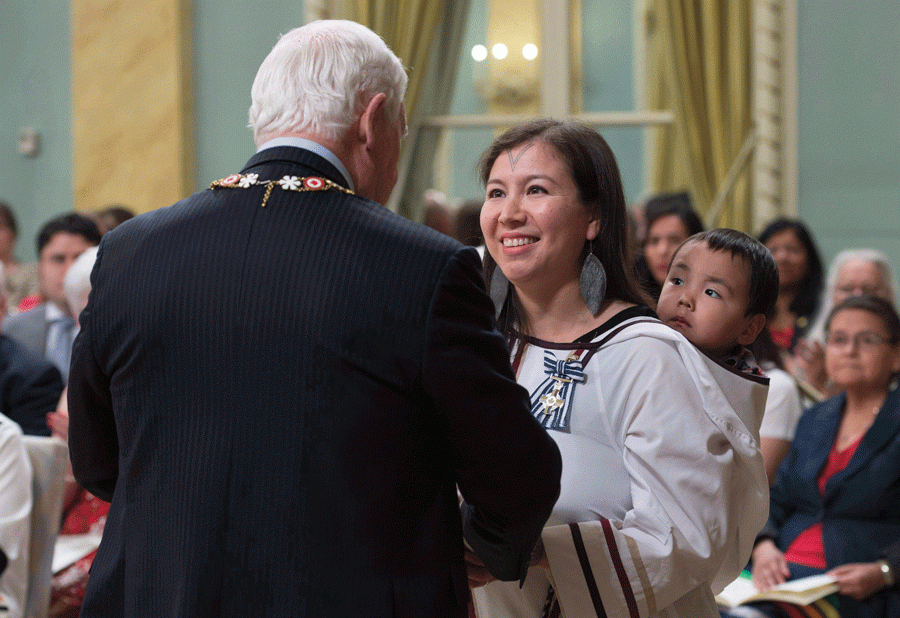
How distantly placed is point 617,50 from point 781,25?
44.4 inches

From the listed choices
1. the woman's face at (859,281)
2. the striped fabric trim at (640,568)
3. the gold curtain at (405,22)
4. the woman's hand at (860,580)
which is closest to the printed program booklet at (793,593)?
the woman's hand at (860,580)

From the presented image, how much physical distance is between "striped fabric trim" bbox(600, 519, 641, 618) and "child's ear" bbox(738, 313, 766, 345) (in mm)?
483

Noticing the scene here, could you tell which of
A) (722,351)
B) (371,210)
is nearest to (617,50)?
(722,351)

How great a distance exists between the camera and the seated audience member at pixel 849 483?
313 centimetres

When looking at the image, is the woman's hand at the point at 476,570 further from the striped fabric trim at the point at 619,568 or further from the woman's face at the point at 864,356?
the woman's face at the point at 864,356

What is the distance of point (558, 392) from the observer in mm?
1785

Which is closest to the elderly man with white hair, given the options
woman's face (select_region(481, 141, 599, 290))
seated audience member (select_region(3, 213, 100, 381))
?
woman's face (select_region(481, 141, 599, 290))

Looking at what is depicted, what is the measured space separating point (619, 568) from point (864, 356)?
7.31 ft

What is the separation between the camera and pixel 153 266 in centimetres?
138

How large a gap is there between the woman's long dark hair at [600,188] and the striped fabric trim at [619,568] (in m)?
0.45

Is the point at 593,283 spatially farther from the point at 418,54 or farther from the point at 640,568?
the point at 418,54

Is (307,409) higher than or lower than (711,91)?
lower

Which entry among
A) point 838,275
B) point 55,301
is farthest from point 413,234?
point 838,275

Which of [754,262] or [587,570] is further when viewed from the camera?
[754,262]
